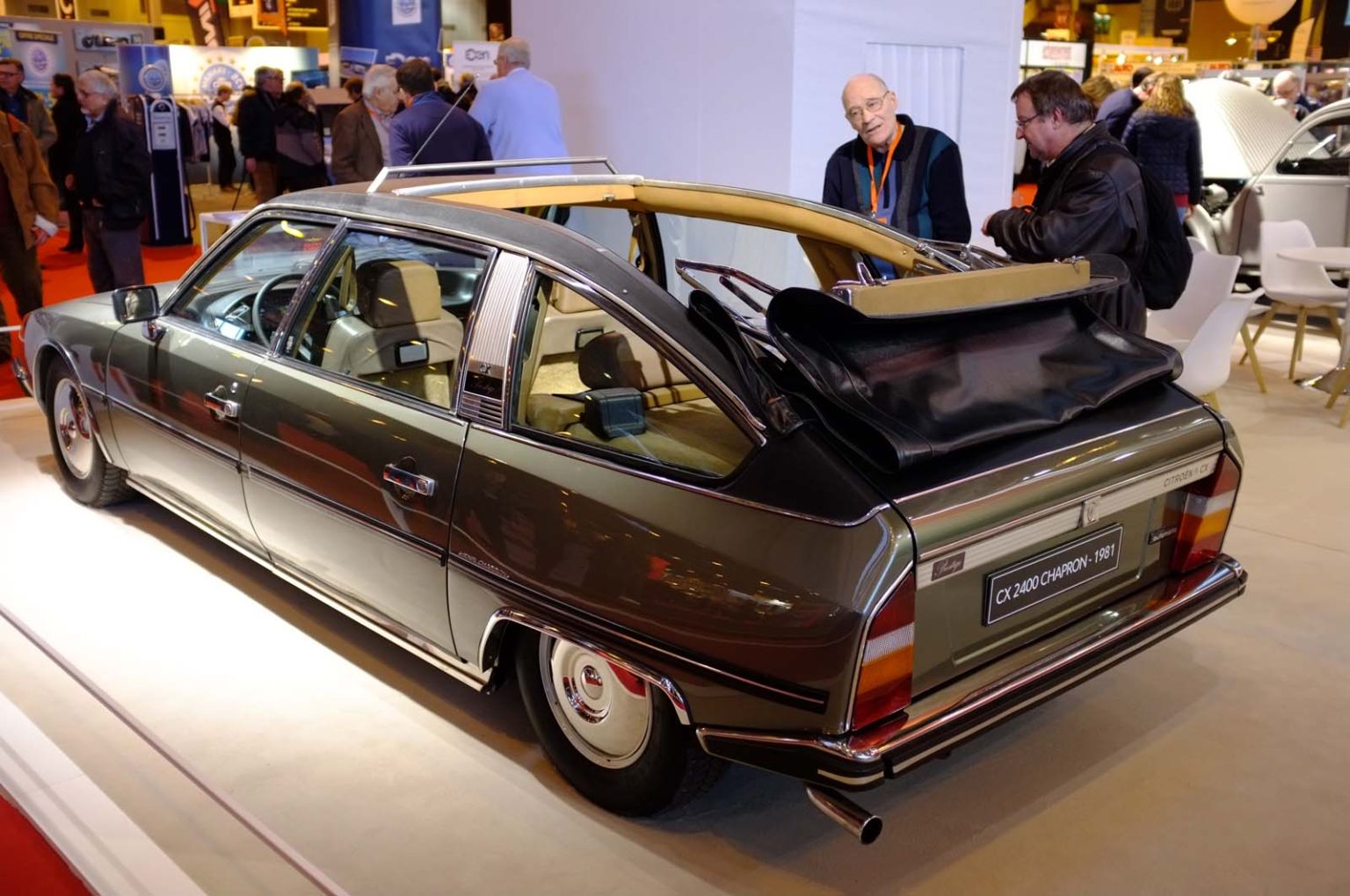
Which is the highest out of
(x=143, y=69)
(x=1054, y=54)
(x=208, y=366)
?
(x=1054, y=54)

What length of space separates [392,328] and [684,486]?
1277 millimetres

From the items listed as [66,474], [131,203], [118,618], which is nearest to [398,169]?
[118,618]

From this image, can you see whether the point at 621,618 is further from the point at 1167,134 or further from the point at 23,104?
the point at 23,104

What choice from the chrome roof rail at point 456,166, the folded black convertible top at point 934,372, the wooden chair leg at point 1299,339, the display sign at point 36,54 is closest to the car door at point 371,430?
the chrome roof rail at point 456,166

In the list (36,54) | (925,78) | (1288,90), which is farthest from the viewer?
(36,54)

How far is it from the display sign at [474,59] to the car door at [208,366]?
382 inches

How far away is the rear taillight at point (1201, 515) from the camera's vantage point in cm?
302

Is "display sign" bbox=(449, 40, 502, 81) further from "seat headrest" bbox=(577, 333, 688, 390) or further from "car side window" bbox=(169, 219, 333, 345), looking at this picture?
"seat headrest" bbox=(577, 333, 688, 390)

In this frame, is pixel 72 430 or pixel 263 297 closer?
pixel 263 297

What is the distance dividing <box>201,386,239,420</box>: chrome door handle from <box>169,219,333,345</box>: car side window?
7.6 inches

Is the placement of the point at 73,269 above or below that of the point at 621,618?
below

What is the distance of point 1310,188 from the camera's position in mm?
9391

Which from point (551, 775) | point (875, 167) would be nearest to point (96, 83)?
point (875, 167)

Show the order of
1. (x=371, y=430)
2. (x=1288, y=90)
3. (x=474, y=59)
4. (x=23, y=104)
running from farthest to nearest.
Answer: (x=474, y=59)
(x=1288, y=90)
(x=23, y=104)
(x=371, y=430)
